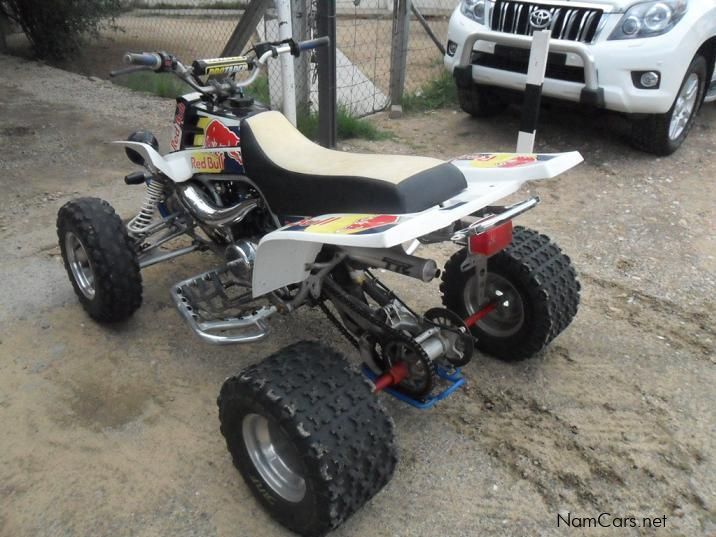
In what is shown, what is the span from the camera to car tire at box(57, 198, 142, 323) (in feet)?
10.5

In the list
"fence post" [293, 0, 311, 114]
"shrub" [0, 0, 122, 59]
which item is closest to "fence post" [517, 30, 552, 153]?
"fence post" [293, 0, 311, 114]

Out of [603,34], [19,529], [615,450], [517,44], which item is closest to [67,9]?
[517,44]

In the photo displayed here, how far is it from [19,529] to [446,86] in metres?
6.81

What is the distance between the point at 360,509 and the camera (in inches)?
97.7

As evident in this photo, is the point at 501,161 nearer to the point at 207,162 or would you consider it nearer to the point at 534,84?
the point at 207,162

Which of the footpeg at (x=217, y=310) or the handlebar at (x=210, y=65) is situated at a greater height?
the handlebar at (x=210, y=65)

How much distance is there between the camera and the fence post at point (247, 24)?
251 inches

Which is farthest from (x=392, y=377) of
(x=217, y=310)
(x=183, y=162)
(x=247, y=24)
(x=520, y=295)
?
(x=247, y=24)

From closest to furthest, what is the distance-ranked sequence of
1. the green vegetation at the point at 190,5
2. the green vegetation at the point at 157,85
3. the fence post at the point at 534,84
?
the fence post at the point at 534,84
the green vegetation at the point at 157,85
the green vegetation at the point at 190,5

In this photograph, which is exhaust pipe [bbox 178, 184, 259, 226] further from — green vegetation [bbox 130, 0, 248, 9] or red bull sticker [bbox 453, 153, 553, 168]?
green vegetation [bbox 130, 0, 248, 9]

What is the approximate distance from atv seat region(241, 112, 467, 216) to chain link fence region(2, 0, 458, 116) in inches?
137

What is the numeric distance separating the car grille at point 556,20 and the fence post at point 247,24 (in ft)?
7.36

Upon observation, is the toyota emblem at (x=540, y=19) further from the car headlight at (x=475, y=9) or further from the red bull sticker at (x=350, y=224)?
the red bull sticker at (x=350, y=224)

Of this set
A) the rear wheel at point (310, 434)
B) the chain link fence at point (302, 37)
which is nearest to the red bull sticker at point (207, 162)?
the rear wheel at point (310, 434)
